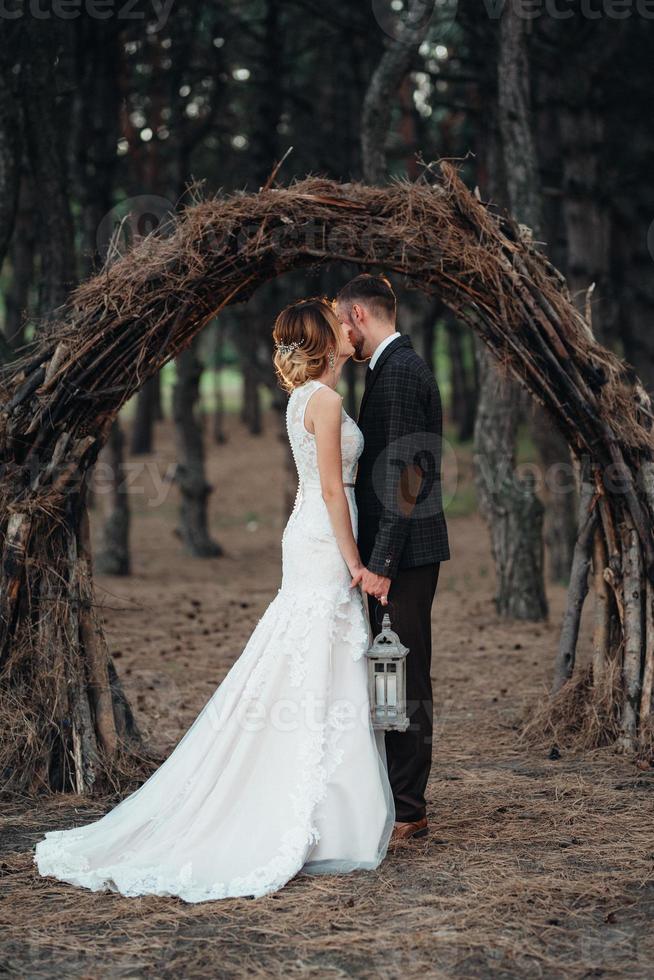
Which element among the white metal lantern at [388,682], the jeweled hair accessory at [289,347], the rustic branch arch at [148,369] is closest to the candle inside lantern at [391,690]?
the white metal lantern at [388,682]

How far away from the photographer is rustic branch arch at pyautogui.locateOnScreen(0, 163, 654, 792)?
18.4 ft

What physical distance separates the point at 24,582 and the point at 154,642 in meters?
3.74

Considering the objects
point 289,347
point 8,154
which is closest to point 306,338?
point 289,347

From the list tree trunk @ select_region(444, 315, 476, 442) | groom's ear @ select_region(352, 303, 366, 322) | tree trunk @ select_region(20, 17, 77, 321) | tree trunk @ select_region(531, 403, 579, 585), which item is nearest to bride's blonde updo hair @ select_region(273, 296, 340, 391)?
groom's ear @ select_region(352, 303, 366, 322)

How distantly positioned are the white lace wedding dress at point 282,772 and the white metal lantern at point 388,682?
5 cm

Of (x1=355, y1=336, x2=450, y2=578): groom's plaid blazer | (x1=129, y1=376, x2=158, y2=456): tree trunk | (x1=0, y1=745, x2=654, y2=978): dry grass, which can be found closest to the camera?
(x1=0, y1=745, x2=654, y2=978): dry grass

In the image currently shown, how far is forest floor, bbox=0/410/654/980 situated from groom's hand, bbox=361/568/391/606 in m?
1.04

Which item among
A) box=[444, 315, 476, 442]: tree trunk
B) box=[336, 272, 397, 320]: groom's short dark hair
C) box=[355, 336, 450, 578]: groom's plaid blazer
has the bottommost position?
box=[355, 336, 450, 578]: groom's plaid blazer

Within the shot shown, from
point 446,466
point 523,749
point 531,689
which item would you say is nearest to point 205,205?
point 523,749

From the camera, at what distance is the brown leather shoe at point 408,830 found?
4773 mm

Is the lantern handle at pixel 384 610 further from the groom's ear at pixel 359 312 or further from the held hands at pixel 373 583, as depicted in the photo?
the groom's ear at pixel 359 312

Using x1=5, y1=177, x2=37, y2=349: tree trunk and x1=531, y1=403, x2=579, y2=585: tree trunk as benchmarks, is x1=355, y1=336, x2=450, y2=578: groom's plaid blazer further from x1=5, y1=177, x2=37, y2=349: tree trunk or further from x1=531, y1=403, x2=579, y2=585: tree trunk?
x1=5, y1=177, x2=37, y2=349: tree trunk

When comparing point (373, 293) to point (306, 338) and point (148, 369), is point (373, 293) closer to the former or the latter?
point (306, 338)

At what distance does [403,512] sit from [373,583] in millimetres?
317
